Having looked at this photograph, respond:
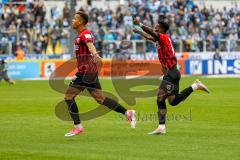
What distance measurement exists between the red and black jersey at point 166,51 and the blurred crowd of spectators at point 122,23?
27.9 meters

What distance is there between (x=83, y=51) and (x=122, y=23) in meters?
32.1

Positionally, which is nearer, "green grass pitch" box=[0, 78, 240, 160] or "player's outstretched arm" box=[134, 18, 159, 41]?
"green grass pitch" box=[0, 78, 240, 160]

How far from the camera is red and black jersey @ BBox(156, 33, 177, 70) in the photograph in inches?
570

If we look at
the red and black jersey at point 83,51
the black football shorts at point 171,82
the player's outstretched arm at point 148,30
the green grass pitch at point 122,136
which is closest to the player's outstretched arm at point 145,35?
the player's outstretched arm at point 148,30

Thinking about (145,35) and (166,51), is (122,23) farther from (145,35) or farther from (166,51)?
(166,51)

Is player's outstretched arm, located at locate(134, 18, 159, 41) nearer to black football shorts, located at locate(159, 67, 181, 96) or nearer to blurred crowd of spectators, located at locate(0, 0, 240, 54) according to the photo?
black football shorts, located at locate(159, 67, 181, 96)

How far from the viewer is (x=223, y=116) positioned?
1847 centimetres

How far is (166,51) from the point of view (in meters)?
14.5

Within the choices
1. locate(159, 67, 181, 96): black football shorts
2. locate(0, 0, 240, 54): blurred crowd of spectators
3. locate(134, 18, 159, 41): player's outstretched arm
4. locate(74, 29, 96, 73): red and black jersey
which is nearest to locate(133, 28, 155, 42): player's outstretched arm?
locate(134, 18, 159, 41): player's outstretched arm

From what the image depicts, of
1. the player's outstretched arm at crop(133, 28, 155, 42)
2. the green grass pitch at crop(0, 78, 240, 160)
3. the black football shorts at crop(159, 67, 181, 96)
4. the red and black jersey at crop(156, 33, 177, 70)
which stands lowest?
the green grass pitch at crop(0, 78, 240, 160)

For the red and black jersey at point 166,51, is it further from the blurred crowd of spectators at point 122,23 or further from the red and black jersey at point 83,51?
the blurred crowd of spectators at point 122,23

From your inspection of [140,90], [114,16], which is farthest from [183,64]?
[140,90]

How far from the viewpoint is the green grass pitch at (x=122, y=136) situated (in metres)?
11.6

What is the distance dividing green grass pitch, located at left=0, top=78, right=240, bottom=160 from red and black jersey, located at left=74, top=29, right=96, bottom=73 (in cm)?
137
